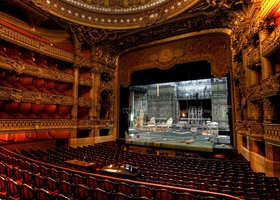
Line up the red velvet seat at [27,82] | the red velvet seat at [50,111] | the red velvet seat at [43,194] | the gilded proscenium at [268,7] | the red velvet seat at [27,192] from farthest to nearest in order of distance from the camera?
the red velvet seat at [50,111] → the red velvet seat at [27,82] → the gilded proscenium at [268,7] → the red velvet seat at [27,192] → the red velvet seat at [43,194]

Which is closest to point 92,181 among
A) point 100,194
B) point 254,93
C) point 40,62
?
point 100,194

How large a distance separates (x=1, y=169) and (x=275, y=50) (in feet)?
25.6

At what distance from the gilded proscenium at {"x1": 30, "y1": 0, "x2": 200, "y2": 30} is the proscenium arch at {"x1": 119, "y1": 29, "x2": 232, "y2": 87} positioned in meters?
1.91

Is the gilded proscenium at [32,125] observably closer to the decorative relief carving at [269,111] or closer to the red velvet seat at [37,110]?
the red velvet seat at [37,110]

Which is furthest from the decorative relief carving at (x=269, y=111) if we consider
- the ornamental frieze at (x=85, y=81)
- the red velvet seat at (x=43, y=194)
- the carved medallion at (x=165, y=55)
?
the ornamental frieze at (x=85, y=81)

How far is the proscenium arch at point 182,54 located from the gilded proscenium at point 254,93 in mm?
3292

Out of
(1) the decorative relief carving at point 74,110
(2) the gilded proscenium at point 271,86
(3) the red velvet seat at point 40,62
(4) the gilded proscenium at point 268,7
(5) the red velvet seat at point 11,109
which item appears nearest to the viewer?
(2) the gilded proscenium at point 271,86

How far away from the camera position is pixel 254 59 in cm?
564

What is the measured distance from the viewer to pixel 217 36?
974cm

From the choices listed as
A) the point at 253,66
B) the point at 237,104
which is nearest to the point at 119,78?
the point at 237,104

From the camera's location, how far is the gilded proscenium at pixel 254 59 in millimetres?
5496

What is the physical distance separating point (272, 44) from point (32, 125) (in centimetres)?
1008

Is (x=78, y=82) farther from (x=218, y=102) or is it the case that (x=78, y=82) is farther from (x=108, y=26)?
(x=218, y=102)

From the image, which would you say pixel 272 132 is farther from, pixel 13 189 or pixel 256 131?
pixel 13 189
